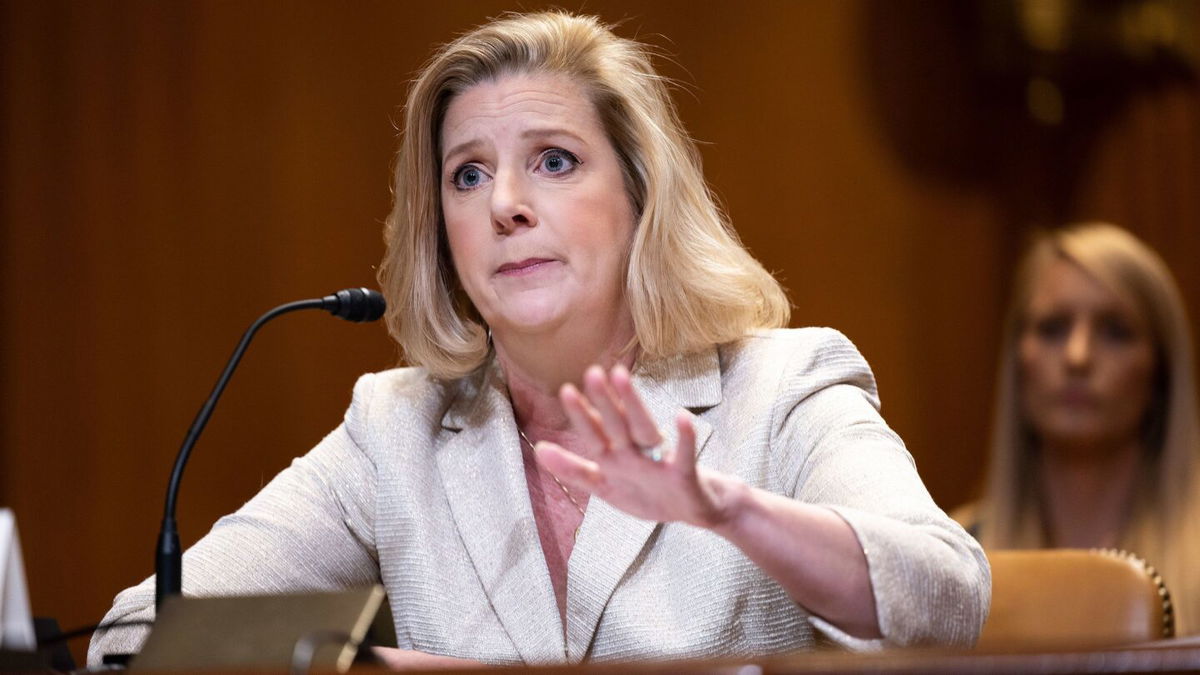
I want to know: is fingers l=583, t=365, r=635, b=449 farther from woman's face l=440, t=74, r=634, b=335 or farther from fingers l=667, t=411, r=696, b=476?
woman's face l=440, t=74, r=634, b=335

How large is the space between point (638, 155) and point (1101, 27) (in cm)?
261

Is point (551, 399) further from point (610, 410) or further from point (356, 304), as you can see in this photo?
point (610, 410)

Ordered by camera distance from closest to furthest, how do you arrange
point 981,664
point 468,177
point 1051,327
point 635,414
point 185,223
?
point 981,664
point 635,414
point 468,177
point 1051,327
point 185,223

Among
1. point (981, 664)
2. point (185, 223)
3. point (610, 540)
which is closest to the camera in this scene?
point (981, 664)

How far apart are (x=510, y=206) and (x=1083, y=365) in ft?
6.47

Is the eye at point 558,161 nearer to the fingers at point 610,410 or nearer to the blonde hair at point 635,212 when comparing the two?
the blonde hair at point 635,212

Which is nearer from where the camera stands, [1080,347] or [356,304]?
[356,304]

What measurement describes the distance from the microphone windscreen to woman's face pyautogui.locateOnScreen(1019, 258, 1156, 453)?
2.14m

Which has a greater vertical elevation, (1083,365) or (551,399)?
(551,399)

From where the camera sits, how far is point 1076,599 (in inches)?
84.6

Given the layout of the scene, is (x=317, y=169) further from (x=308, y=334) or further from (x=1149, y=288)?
(x=1149, y=288)

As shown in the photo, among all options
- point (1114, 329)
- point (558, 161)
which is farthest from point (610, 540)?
point (1114, 329)

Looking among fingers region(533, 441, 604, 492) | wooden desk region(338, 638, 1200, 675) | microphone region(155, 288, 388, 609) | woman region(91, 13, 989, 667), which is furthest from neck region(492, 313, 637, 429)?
wooden desk region(338, 638, 1200, 675)

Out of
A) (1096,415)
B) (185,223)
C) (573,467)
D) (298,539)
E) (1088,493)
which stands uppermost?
(573,467)
